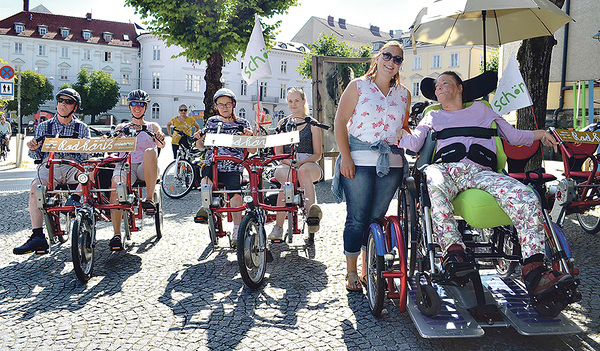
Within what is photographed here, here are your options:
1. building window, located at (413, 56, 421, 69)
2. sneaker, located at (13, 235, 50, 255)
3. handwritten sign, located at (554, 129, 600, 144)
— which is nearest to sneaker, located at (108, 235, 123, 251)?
sneaker, located at (13, 235, 50, 255)

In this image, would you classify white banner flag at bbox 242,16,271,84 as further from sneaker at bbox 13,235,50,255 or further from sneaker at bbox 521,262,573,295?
sneaker at bbox 521,262,573,295

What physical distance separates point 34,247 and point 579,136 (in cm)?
567

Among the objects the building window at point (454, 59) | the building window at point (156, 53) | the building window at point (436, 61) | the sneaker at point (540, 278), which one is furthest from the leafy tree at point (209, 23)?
the building window at point (156, 53)

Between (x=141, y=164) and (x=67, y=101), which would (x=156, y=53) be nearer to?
(x=141, y=164)

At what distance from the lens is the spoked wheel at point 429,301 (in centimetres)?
329

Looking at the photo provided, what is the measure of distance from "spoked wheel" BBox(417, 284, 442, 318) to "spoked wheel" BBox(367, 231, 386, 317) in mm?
337

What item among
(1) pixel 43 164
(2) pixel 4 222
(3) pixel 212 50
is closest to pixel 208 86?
(3) pixel 212 50

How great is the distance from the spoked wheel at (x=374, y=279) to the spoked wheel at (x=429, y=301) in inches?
13.3

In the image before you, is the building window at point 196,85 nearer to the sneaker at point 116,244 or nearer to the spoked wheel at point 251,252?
the sneaker at point 116,244

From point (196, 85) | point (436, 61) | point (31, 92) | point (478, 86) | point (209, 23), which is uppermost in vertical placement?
point (436, 61)

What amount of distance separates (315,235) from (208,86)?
1102 cm

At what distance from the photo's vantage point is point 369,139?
165 inches

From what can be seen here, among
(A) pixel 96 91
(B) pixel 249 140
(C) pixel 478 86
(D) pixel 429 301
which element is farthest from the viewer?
(A) pixel 96 91

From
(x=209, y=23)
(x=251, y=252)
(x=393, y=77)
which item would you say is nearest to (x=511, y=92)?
(x=393, y=77)
